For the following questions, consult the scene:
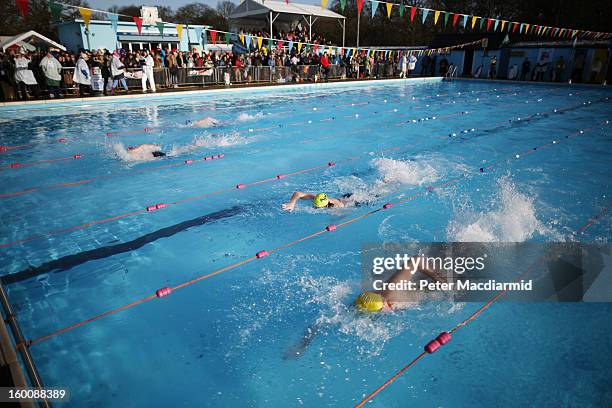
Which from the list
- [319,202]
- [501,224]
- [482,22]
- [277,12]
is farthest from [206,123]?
[277,12]

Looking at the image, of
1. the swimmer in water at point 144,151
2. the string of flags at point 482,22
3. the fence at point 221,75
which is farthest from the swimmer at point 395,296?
the fence at point 221,75

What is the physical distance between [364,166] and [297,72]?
1420cm

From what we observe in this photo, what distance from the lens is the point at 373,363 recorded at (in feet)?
9.87

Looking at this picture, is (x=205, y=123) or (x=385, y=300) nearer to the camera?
(x=385, y=300)

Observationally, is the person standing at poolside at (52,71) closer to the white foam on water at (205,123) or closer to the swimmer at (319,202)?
the white foam on water at (205,123)

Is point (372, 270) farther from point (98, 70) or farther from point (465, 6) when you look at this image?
point (465, 6)

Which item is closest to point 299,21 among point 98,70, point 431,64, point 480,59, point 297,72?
point 297,72

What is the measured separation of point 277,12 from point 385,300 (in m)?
22.7

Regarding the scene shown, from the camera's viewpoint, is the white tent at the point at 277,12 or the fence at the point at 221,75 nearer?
the fence at the point at 221,75

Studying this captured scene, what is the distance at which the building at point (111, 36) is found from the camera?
21266 millimetres

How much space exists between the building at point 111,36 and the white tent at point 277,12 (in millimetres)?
3352

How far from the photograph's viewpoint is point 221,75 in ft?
59.4

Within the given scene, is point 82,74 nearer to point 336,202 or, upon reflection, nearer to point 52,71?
point 52,71

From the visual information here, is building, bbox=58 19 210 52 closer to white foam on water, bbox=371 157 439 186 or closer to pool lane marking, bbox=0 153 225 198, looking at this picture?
pool lane marking, bbox=0 153 225 198
